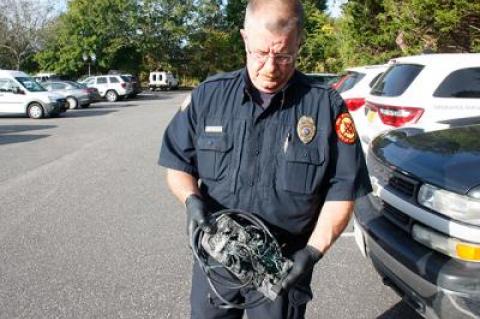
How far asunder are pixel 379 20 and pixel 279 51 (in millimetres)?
18345

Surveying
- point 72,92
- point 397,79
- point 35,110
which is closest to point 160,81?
point 72,92

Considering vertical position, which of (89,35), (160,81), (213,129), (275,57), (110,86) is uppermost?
(89,35)

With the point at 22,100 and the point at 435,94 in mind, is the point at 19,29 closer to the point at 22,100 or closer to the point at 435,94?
the point at 22,100

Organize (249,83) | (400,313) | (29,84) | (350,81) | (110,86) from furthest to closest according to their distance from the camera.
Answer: (110,86), (29,84), (350,81), (400,313), (249,83)

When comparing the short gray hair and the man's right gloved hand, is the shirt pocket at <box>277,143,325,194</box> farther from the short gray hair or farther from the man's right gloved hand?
the short gray hair

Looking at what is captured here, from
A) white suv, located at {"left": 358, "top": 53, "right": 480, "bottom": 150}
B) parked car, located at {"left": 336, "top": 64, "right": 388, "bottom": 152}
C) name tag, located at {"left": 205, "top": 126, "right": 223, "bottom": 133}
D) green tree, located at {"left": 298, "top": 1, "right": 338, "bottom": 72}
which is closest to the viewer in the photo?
name tag, located at {"left": 205, "top": 126, "right": 223, "bottom": 133}

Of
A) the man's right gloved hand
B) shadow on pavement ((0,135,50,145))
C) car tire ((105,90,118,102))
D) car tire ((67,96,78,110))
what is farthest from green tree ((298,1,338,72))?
the man's right gloved hand

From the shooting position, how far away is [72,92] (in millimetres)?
23000

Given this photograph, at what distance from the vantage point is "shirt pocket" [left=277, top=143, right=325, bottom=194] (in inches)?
73.9

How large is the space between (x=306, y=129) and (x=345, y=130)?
15 centimetres

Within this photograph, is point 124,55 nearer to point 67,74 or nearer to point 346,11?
point 67,74

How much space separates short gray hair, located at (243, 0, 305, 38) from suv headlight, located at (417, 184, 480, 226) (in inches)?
51.3

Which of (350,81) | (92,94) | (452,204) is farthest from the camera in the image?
(92,94)

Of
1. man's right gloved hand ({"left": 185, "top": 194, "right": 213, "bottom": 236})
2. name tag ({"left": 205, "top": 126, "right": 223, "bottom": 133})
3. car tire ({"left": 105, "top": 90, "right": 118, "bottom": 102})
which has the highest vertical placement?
name tag ({"left": 205, "top": 126, "right": 223, "bottom": 133})
